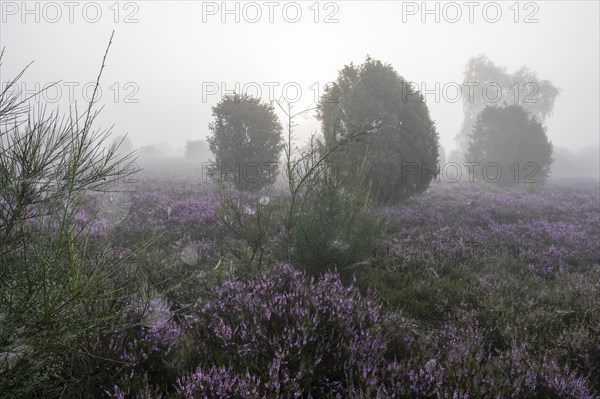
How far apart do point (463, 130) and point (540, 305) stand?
54.5 meters

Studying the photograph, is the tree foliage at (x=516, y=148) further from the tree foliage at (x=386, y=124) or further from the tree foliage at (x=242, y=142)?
the tree foliage at (x=242, y=142)

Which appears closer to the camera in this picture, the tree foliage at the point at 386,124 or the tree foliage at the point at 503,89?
the tree foliage at the point at 386,124

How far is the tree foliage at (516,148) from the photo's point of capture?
2288 cm

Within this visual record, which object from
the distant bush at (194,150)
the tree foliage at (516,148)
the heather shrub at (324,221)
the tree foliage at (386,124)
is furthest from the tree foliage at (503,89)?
the heather shrub at (324,221)

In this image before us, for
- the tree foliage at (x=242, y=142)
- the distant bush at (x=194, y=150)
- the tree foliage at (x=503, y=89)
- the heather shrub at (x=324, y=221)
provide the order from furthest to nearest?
1. the distant bush at (x=194, y=150)
2. the tree foliage at (x=503, y=89)
3. the tree foliage at (x=242, y=142)
4. the heather shrub at (x=324, y=221)

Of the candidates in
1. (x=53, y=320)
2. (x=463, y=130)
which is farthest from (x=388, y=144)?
(x=463, y=130)

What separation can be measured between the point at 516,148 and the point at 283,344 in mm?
25135

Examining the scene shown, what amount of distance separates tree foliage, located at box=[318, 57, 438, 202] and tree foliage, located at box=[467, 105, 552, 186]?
44.3 feet

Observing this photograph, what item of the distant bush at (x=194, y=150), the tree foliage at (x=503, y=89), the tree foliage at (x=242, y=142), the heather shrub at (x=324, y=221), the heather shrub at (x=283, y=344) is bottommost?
the heather shrub at (x=283, y=344)

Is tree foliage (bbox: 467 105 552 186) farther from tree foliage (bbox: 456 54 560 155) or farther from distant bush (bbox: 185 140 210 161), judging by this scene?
distant bush (bbox: 185 140 210 161)

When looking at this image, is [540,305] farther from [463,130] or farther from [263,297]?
[463,130]

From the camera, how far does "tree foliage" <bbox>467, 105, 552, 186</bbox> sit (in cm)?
2288

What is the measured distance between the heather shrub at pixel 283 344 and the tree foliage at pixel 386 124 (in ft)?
26.7

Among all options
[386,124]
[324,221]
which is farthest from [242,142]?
[324,221]
